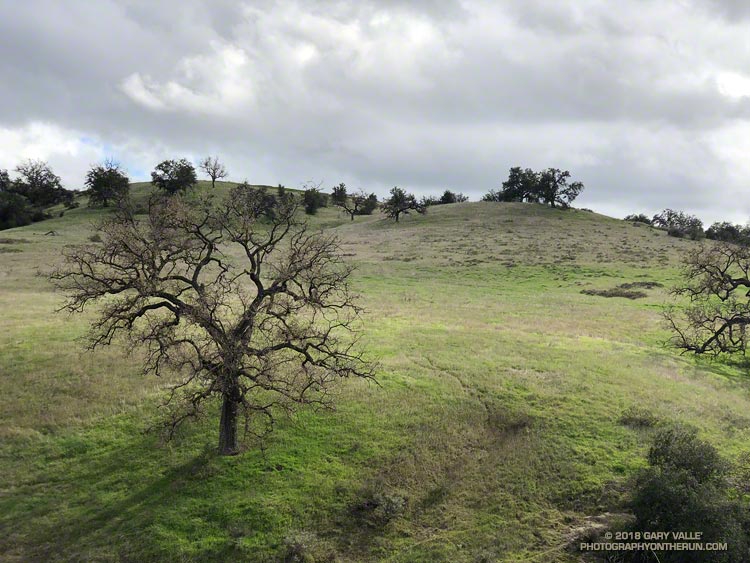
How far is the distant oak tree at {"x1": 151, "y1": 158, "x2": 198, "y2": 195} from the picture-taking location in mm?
110456

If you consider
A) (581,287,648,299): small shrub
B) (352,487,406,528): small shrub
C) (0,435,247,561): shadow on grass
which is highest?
(581,287,648,299): small shrub

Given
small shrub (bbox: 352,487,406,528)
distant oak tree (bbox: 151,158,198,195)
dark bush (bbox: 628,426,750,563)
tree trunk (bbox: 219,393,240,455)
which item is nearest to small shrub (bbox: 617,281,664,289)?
dark bush (bbox: 628,426,750,563)

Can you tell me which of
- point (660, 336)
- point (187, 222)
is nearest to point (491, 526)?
point (187, 222)

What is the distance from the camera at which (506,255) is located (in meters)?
78.5

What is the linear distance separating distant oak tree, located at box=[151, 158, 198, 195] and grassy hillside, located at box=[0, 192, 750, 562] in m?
78.6

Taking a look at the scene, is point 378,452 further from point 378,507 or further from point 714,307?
point 714,307

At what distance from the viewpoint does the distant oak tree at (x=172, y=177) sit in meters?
110

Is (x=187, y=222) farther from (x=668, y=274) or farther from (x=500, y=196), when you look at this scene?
(x=500, y=196)

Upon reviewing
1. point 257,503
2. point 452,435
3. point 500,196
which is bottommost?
point 257,503

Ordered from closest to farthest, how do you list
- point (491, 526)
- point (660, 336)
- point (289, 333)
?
point (491, 526) < point (289, 333) < point (660, 336)

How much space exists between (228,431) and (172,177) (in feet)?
335

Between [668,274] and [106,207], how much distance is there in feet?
346

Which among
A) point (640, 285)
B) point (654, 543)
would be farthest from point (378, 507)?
point (640, 285)

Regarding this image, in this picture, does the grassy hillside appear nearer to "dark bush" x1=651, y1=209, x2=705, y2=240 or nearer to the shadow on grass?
the shadow on grass
